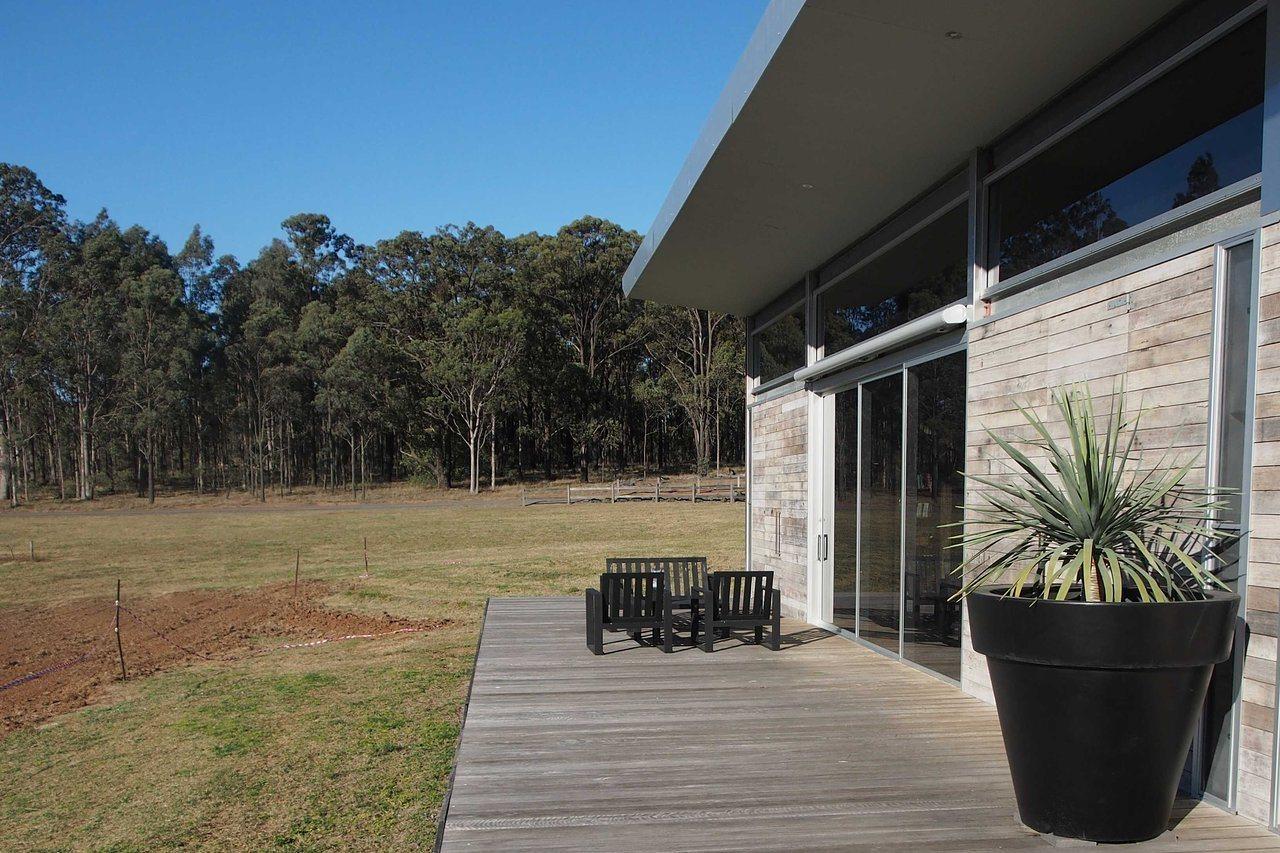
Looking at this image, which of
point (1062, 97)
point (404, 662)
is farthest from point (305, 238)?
point (1062, 97)

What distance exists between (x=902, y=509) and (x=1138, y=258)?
8.76 ft

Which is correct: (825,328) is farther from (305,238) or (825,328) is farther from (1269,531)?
(305,238)

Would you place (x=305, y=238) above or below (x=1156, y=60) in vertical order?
above

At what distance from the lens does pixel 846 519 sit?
287 inches

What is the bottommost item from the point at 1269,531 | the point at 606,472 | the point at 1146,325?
the point at 606,472

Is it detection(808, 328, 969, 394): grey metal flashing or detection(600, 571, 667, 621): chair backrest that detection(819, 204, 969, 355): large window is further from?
detection(600, 571, 667, 621): chair backrest

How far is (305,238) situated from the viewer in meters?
56.8

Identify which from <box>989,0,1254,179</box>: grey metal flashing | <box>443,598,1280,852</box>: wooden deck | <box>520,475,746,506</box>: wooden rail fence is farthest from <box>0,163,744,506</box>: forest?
<box>989,0,1254,179</box>: grey metal flashing

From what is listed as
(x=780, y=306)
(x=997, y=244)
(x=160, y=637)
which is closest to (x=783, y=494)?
(x=780, y=306)

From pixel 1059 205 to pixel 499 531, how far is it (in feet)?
68.8

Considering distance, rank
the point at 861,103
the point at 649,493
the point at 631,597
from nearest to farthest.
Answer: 1. the point at 861,103
2. the point at 631,597
3. the point at 649,493

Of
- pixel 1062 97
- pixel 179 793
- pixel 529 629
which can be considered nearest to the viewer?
pixel 1062 97

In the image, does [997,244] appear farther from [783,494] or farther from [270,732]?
[270,732]

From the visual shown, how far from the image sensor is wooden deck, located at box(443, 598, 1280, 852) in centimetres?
309
